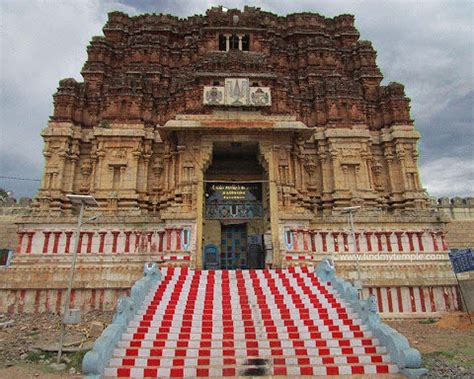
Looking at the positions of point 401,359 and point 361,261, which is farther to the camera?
point 361,261

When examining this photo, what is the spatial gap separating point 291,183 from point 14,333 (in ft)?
39.7

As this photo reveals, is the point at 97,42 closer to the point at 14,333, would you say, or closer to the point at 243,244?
the point at 243,244

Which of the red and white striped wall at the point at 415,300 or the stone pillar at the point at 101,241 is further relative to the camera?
the stone pillar at the point at 101,241

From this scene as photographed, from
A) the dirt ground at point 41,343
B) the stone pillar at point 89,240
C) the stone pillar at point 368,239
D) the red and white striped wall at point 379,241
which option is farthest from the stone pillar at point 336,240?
the stone pillar at point 89,240

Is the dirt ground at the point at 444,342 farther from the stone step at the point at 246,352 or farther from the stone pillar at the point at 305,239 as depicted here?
the stone pillar at the point at 305,239

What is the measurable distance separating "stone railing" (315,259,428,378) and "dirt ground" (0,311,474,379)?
505 millimetres

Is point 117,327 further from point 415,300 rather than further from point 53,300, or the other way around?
point 415,300

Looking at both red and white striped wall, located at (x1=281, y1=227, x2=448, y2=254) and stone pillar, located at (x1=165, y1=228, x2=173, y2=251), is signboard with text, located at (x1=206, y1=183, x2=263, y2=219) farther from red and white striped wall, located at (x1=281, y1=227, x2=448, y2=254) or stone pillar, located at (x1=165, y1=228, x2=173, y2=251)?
red and white striped wall, located at (x1=281, y1=227, x2=448, y2=254)

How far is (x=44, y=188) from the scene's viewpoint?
1952 centimetres

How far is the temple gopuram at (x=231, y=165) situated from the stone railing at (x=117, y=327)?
267cm

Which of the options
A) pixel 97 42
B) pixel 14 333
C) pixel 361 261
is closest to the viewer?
pixel 14 333

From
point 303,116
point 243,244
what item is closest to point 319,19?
point 303,116

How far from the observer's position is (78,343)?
10.1 meters

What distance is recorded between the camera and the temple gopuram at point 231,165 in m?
14.9
